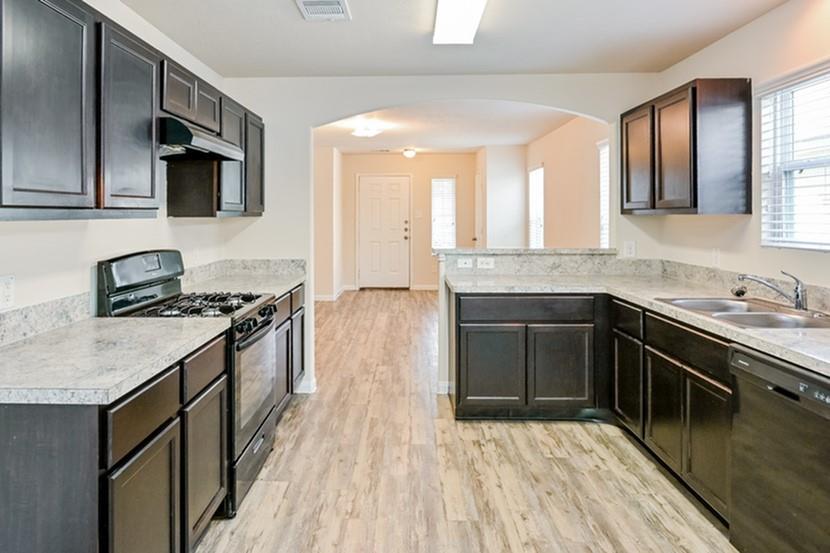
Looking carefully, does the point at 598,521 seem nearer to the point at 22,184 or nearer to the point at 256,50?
the point at 22,184

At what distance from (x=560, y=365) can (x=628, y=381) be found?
0.45 m

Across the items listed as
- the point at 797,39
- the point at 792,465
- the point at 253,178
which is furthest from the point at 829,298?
the point at 253,178

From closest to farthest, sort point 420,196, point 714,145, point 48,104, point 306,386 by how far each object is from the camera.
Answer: point 48,104 → point 714,145 → point 306,386 → point 420,196

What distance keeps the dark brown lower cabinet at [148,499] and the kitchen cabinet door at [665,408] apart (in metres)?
2.22

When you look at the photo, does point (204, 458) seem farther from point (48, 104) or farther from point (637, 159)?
point (637, 159)

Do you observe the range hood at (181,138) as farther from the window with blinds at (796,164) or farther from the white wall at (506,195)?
the white wall at (506,195)

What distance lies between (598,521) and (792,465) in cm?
88

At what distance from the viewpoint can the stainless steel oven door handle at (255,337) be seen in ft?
8.18

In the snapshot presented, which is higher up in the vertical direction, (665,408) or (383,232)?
(383,232)

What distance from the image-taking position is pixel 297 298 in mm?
3941

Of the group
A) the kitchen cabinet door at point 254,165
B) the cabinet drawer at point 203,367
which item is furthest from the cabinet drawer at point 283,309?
the cabinet drawer at point 203,367

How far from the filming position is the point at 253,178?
→ 3889 mm

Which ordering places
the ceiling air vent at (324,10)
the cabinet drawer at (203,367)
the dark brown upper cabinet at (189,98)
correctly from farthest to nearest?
the ceiling air vent at (324,10), the dark brown upper cabinet at (189,98), the cabinet drawer at (203,367)

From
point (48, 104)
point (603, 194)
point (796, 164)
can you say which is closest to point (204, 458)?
point (48, 104)
